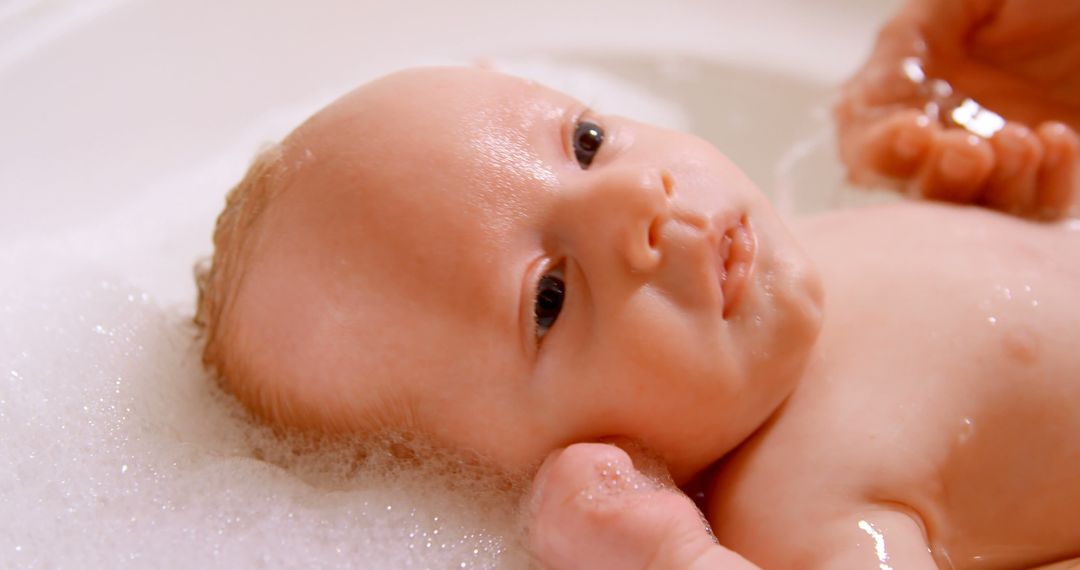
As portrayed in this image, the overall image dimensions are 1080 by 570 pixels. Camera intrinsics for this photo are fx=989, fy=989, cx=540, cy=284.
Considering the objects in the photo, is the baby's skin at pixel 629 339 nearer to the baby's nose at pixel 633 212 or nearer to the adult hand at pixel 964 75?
the baby's nose at pixel 633 212

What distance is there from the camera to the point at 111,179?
1306mm

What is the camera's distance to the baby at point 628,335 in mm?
731

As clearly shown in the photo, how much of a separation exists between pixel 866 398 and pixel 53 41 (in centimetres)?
103

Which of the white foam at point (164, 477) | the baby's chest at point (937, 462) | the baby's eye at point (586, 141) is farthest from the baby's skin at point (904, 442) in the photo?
the baby's eye at point (586, 141)

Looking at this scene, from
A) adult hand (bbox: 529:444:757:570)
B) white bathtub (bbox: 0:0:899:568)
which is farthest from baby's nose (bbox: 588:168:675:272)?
white bathtub (bbox: 0:0:899:568)

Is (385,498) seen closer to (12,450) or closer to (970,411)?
(12,450)

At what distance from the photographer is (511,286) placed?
2.40 feet

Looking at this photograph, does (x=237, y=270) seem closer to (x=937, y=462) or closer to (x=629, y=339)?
(x=629, y=339)

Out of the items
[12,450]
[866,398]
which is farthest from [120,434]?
[866,398]

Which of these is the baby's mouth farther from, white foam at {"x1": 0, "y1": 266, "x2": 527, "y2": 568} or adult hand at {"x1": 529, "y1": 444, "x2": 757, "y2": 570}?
white foam at {"x1": 0, "y1": 266, "x2": 527, "y2": 568}

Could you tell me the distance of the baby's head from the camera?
730 millimetres

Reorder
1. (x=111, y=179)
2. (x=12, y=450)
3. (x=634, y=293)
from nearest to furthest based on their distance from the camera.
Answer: (x=634, y=293), (x=12, y=450), (x=111, y=179)

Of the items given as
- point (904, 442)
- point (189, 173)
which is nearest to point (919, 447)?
point (904, 442)

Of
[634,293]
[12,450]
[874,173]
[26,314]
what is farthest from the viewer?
[874,173]
